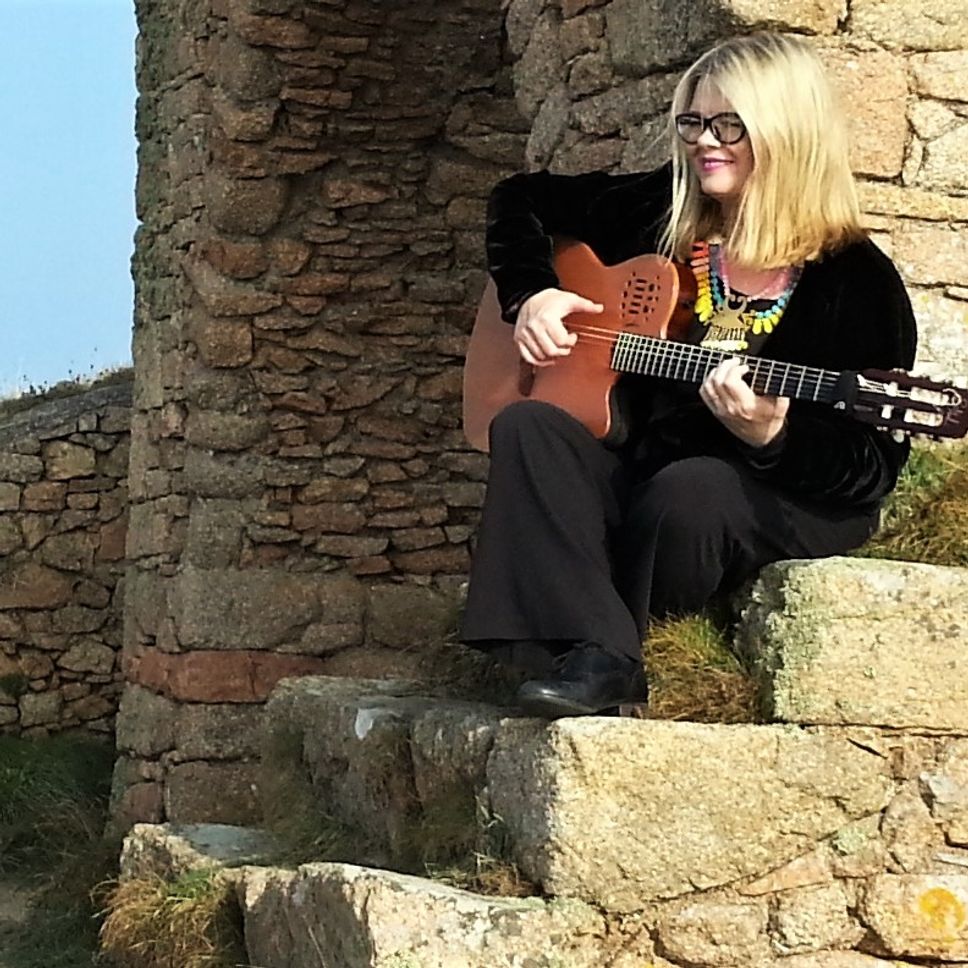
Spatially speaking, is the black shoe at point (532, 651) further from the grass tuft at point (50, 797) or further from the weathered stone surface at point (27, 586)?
the weathered stone surface at point (27, 586)

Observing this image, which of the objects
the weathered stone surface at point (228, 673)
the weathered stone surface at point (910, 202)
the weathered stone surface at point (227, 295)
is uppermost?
the weathered stone surface at point (910, 202)

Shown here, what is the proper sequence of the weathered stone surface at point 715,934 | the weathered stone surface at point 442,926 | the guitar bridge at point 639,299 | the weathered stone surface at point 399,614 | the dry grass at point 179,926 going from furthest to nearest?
the weathered stone surface at point 399,614, the dry grass at point 179,926, the guitar bridge at point 639,299, the weathered stone surface at point 715,934, the weathered stone surface at point 442,926

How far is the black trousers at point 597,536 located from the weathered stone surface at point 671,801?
172 millimetres

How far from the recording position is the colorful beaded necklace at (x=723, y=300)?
133 inches

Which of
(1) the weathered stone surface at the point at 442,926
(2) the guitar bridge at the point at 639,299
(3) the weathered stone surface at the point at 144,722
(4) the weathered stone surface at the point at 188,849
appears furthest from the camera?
(3) the weathered stone surface at the point at 144,722

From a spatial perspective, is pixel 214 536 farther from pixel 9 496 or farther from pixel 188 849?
pixel 188 849

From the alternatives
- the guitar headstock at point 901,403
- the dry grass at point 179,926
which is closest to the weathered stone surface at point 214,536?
the dry grass at point 179,926

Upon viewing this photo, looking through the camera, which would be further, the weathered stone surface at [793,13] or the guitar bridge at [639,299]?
the weathered stone surface at [793,13]

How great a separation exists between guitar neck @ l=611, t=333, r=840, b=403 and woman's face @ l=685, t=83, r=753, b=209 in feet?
1.03

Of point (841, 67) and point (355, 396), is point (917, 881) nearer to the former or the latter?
point (841, 67)

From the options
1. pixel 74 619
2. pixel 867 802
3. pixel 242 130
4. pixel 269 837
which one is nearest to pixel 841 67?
pixel 867 802

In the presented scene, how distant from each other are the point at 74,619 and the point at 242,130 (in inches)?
95.4

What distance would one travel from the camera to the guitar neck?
3072 mm

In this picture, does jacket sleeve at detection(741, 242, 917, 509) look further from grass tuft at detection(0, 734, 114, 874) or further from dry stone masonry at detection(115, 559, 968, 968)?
grass tuft at detection(0, 734, 114, 874)
